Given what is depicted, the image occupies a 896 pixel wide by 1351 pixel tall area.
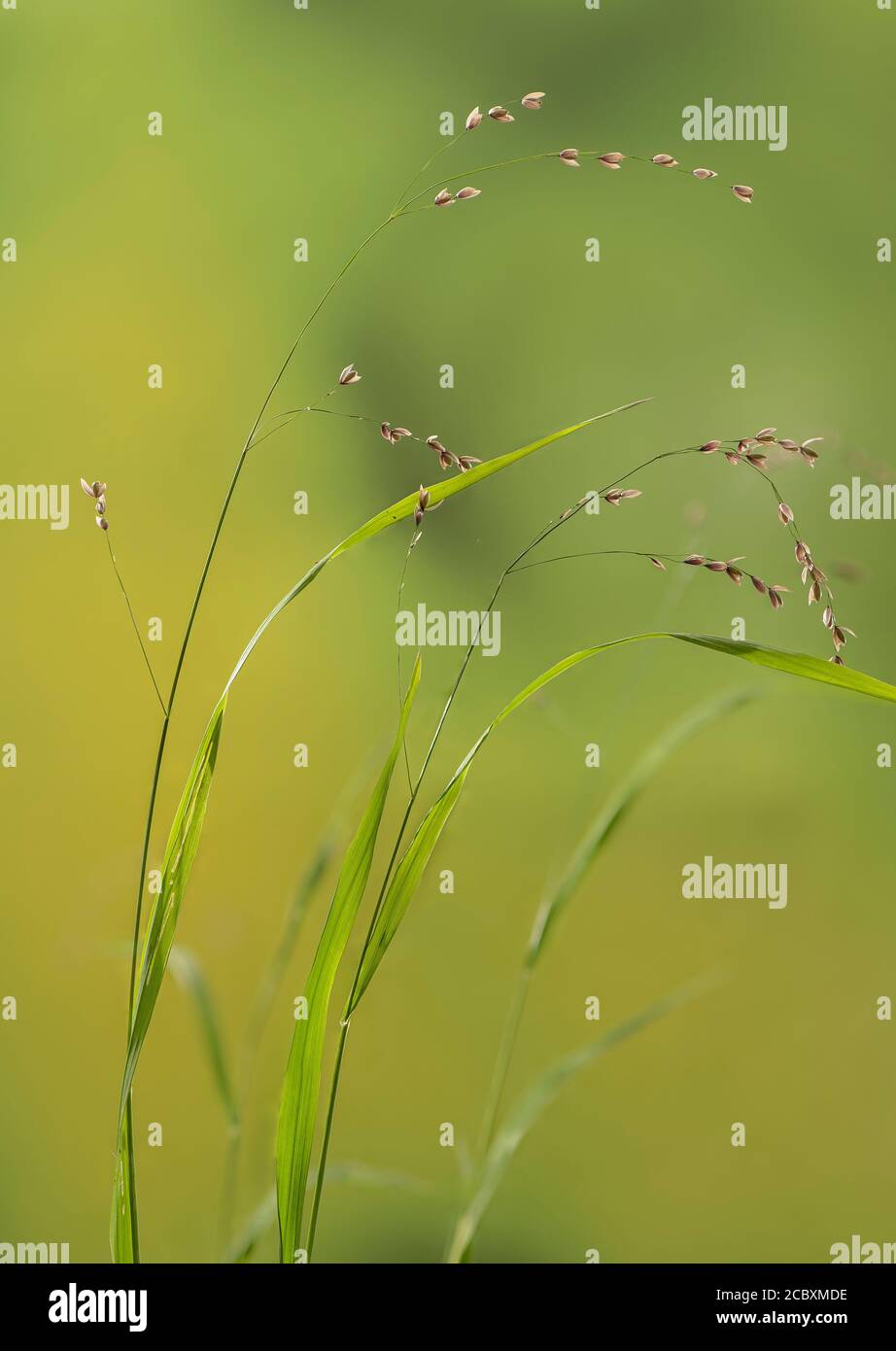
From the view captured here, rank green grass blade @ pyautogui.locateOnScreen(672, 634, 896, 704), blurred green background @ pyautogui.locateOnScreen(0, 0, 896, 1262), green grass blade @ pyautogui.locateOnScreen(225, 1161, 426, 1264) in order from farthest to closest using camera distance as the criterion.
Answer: blurred green background @ pyautogui.locateOnScreen(0, 0, 896, 1262)
green grass blade @ pyautogui.locateOnScreen(225, 1161, 426, 1264)
green grass blade @ pyautogui.locateOnScreen(672, 634, 896, 704)

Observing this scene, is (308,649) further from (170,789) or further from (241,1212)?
(241,1212)

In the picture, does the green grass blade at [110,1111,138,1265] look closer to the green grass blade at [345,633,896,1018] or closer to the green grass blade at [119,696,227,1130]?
the green grass blade at [119,696,227,1130]

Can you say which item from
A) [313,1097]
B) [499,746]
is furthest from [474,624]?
[313,1097]

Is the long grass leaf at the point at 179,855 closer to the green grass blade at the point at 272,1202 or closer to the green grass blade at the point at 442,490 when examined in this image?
the green grass blade at the point at 442,490

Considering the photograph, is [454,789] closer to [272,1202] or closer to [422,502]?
[422,502]

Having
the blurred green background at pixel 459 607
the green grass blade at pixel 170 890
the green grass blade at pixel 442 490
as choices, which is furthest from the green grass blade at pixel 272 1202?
the green grass blade at pixel 442 490

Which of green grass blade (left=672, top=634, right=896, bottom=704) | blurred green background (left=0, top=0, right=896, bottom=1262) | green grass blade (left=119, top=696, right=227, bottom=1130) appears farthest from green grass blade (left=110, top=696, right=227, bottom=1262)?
blurred green background (left=0, top=0, right=896, bottom=1262)
